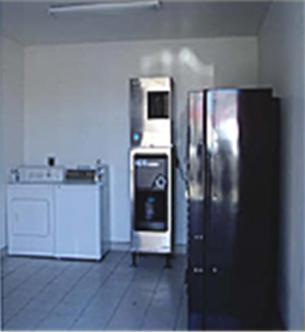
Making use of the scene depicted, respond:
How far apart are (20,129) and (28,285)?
83.0 inches

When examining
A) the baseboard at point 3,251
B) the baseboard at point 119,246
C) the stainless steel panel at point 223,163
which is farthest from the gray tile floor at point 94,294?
the stainless steel panel at point 223,163

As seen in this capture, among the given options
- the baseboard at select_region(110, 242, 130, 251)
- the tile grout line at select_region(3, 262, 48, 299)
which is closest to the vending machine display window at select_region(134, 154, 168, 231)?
the baseboard at select_region(110, 242, 130, 251)

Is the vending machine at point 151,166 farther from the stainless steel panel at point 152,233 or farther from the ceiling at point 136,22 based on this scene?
the ceiling at point 136,22

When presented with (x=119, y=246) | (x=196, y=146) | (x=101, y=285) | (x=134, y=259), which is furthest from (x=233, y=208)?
(x=119, y=246)

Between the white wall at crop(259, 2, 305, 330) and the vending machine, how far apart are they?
5.29 ft

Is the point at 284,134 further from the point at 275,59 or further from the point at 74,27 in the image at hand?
the point at 74,27

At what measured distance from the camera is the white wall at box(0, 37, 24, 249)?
192 inches

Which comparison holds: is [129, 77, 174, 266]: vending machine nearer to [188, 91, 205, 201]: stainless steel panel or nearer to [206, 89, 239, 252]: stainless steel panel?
[188, 91, 205, 201]: stainless steel panel

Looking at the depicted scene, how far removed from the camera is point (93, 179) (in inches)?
193

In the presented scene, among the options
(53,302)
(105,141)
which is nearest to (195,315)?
(53,302)

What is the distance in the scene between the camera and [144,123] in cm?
480

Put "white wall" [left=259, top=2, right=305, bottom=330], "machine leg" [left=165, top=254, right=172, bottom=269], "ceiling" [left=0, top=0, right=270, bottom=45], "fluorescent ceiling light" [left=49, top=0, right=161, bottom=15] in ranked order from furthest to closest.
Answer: "machine leg" [left=165, top=254, right=172, bottom=269], "ceiling" [left=0, top=0, right=270, bottom=45], "fluorescent ceiling light" [left=49, top=0, right=161, bottom=15], "white wall" [left=259, top=2, right=305, bottom=330]

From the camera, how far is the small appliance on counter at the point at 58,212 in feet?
15.5

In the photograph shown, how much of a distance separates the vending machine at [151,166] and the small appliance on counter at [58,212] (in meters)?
0.42
